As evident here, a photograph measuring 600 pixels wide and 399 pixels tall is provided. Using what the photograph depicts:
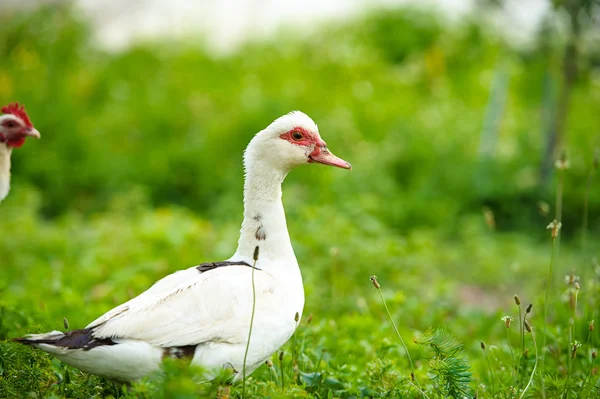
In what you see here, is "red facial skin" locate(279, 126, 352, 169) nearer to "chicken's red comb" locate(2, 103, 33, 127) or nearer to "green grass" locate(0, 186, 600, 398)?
"green grass" locate(0, 186, 600, 398)

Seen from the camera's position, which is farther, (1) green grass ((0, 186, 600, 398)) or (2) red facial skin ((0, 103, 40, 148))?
(2) red facial skin ((0, 103, 40, 148))

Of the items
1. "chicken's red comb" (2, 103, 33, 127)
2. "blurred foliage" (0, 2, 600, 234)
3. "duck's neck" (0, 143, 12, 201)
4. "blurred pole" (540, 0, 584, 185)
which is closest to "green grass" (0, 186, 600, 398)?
"duck's neck" (0, 143, 12, 201)

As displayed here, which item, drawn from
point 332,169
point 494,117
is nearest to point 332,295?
point 332,169

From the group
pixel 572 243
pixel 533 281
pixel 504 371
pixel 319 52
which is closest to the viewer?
pixel 504 371

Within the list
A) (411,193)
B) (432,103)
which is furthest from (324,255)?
(432,103)

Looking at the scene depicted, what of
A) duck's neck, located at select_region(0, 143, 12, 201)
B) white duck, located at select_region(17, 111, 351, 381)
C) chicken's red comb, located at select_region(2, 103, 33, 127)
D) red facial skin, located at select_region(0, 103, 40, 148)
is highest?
chicken's red comb, located at select_region(2, 103, 33, 127)

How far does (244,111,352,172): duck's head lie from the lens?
3402mm

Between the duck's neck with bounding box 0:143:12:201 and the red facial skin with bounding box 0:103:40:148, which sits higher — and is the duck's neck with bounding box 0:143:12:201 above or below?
below

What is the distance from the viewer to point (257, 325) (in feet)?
9.87

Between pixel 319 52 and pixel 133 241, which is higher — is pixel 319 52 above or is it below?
above

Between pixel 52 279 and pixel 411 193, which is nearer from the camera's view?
pixel 52 279

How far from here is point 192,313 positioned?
2984 mm

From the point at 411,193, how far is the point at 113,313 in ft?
19.1

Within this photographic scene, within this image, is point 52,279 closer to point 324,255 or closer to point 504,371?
point 324,255
